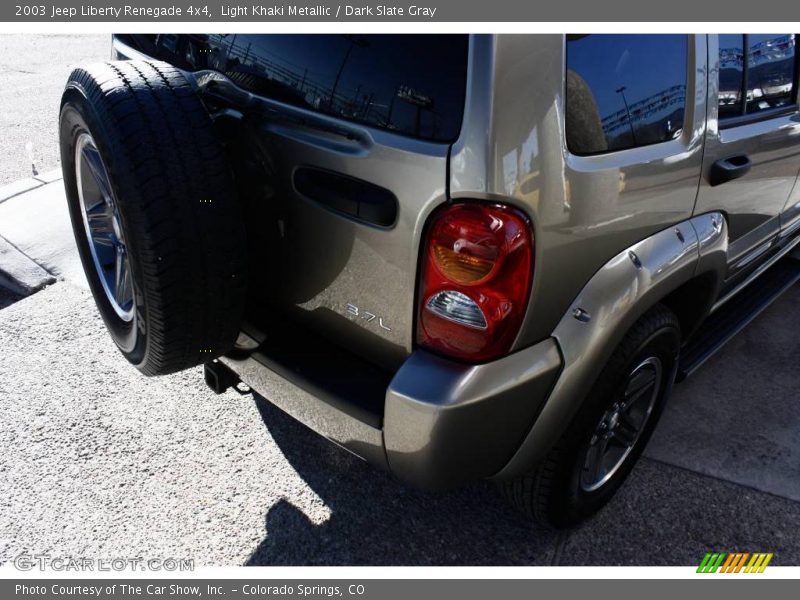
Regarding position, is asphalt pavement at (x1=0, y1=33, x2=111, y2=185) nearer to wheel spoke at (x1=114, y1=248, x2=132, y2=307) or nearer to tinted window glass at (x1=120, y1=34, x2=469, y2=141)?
wheel spoke at (x1=114, y1=248, x2=132, y2=307)

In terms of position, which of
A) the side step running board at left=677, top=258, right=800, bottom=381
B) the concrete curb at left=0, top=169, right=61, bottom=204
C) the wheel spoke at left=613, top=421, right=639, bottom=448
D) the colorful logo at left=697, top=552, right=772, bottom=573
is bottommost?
the concrete curb at left=0, top=169, right=61, bottom=204

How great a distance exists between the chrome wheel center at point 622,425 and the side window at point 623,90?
0.74 m

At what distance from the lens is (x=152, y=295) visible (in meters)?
1.90

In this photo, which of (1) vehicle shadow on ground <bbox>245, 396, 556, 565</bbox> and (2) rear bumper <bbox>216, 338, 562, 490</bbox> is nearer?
(2) rear bumper <bbox>216, 338, 562, 490</bbox>

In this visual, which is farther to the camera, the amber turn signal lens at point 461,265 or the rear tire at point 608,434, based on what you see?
the rear tire at point 608,434

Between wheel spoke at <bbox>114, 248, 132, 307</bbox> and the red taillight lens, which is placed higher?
the red taillight lens

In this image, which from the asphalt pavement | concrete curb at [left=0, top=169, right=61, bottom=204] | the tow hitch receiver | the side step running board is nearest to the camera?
the tow hitch receiver

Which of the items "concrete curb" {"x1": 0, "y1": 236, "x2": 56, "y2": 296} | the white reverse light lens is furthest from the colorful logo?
"concrete curb" {"x1": 0, "y1": 236, "x2": 56, "y2": 296}

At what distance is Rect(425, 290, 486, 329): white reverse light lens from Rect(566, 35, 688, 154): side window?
47 centimetres

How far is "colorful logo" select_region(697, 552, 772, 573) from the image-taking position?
223 centimetres

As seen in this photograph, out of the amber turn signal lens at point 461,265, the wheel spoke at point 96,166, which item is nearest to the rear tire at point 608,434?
the amber turn signal lens at point 461,265

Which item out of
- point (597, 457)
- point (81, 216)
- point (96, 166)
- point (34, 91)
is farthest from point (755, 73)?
point (34, 91)

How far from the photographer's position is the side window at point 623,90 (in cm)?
171

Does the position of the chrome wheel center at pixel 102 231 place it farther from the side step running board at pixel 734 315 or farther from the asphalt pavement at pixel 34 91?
the asphalt pavement at pixel 34 91
